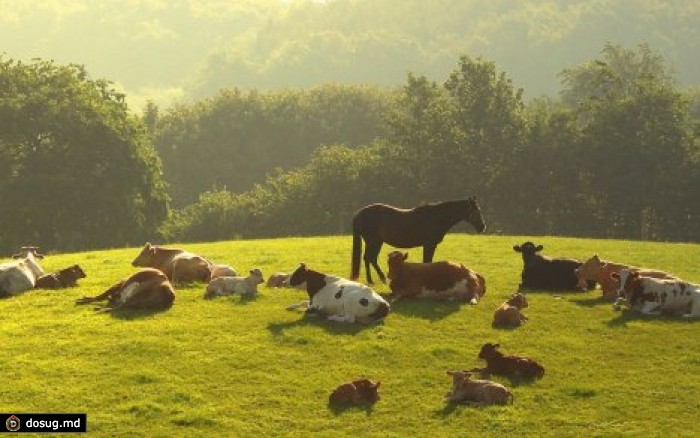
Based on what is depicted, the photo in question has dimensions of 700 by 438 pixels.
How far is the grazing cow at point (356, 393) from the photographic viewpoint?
47.4 ft

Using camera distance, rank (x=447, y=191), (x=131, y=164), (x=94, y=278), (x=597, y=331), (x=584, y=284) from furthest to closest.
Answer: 1. (x=447, y=191)
2. (x=131, y=164)
3. (x=94, y=278)
4. (x=584, y=284)
5. (x=597, y=331)

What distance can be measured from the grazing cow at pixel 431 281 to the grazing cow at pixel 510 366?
17.2 feet

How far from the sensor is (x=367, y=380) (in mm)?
14695

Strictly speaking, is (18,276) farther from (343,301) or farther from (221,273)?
(343,301)

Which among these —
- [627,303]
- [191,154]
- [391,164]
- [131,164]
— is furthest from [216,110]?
[627,303]

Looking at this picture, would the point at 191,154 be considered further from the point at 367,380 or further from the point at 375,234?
the point at 367,380

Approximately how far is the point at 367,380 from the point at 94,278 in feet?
43.3

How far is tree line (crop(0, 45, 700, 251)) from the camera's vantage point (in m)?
57.0

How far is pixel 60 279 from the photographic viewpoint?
76.1 ft

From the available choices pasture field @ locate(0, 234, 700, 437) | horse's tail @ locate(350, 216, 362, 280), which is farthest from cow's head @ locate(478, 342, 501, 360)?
horse's tail @ locate(350, 216, 362, 280)

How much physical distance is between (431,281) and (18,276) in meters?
10.5

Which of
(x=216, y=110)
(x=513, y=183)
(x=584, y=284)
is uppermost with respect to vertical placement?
(x=216, y=110)

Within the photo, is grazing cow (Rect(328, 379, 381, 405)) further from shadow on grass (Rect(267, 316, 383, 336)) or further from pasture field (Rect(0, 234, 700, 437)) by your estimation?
shadow on grass (Rect(267, 316, 383, 336))

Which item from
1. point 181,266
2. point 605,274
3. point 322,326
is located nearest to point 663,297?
point 605,274
